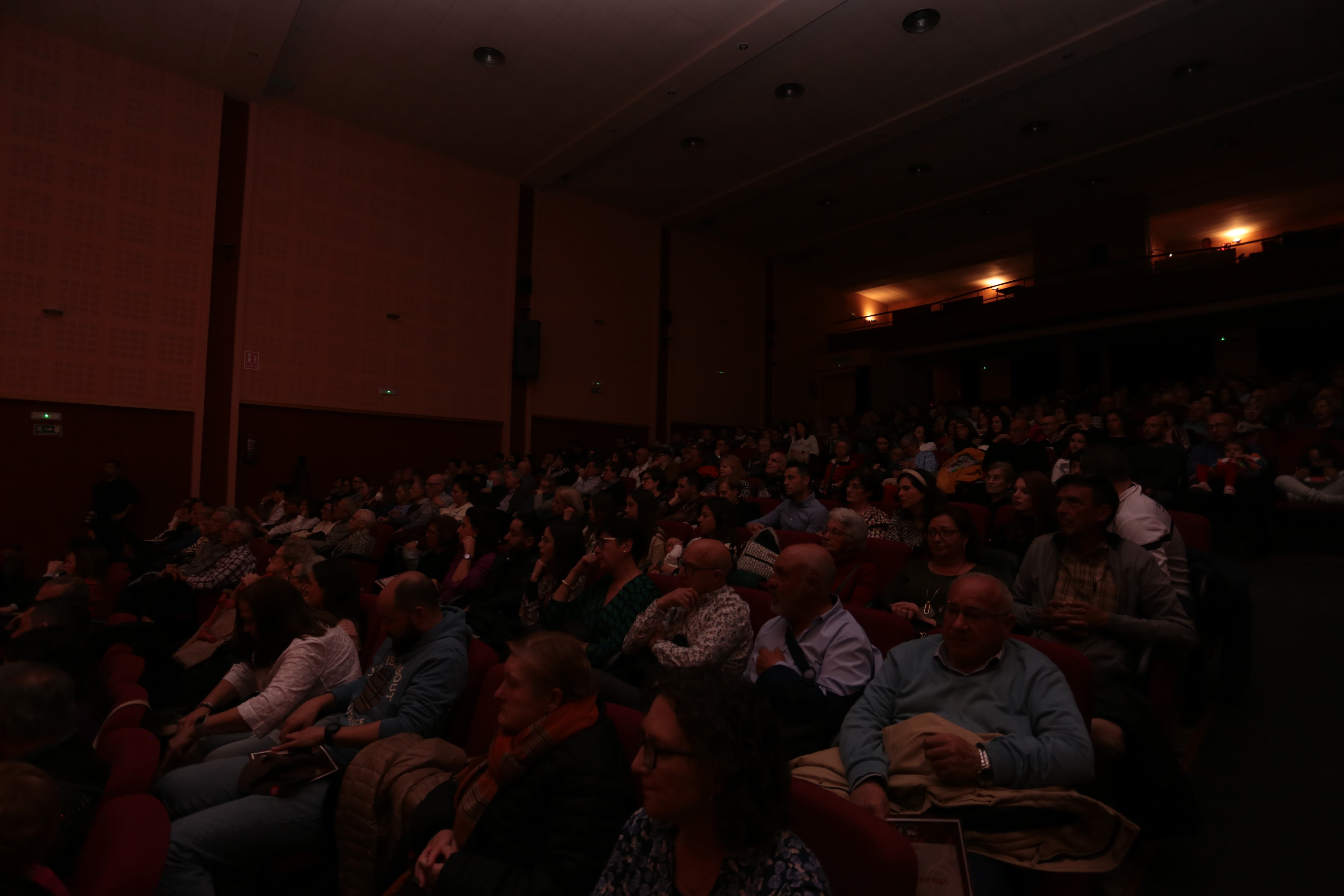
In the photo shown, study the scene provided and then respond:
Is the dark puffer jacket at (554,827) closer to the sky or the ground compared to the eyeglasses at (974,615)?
closer to the ground

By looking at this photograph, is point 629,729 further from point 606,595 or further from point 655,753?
point 606,595

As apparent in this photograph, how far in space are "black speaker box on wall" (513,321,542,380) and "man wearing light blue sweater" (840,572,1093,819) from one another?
7.70 meters

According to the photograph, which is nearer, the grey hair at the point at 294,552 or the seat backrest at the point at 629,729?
the seat backrest at the point at 629,729

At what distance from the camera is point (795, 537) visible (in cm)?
338

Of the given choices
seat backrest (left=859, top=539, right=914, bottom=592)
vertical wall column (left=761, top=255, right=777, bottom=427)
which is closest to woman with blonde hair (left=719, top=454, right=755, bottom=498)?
seat backrest (left=859, top=539, right=914, bottom=592)

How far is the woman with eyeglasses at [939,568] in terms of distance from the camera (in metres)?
2.28

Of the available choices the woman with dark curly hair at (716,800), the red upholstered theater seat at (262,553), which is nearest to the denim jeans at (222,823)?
the woman with dark curly hair at (716,800)

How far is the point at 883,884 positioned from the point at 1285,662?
245 centimetres

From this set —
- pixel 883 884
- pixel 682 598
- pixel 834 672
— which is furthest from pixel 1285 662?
pixel 883 884

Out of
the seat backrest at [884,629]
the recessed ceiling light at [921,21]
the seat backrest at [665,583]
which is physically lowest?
the seat backrest at [884,629]

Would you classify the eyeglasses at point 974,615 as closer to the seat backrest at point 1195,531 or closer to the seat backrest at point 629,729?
the seat backrest at point 629,729

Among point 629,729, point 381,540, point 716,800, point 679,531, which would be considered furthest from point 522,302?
point 716,800

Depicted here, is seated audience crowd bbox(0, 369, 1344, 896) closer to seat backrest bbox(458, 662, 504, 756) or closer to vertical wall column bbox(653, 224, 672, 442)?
seat backrest bbox(458, 662, 504, 756)

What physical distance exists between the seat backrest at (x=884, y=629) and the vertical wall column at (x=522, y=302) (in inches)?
288
